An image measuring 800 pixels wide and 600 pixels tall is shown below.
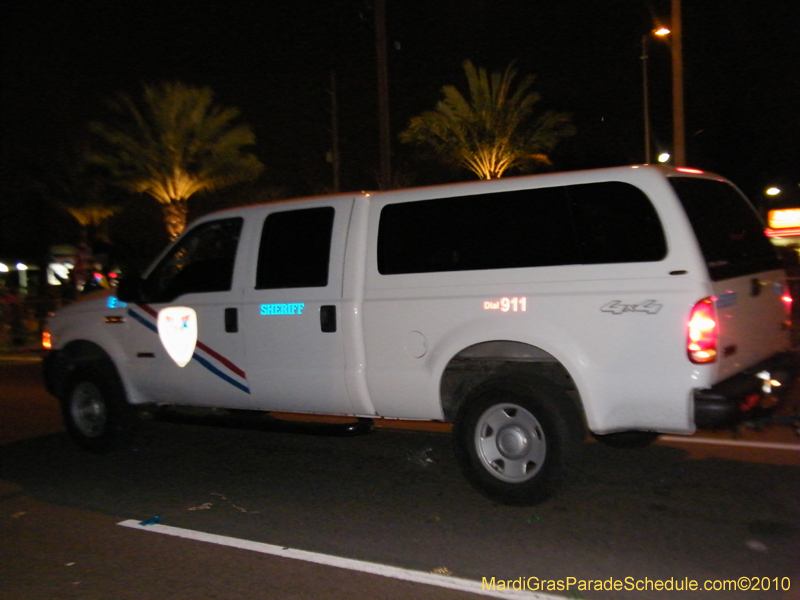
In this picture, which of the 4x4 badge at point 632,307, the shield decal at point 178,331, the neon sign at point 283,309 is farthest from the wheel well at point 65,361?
the 4x4 badge at point 632,307

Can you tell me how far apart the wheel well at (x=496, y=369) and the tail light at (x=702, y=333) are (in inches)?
35.4

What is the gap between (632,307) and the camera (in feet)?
16.5

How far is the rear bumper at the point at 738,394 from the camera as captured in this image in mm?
4895

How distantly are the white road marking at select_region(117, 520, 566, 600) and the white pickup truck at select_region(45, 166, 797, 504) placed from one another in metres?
1.20

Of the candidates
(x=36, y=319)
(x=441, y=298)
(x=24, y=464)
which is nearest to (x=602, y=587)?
(x=441, y=298)

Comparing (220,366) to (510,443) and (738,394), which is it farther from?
(738,394)

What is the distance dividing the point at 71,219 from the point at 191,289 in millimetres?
28414

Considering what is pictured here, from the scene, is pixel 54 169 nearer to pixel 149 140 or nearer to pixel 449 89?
pixel 149 140

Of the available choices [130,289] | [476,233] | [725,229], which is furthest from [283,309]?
[725,229]

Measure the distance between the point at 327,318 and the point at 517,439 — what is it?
5.49 ft

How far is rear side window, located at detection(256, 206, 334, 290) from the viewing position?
635cm

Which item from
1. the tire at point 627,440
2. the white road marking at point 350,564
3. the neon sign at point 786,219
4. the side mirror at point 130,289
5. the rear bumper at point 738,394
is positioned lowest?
the white road marking at point 350,564

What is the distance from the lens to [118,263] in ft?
114

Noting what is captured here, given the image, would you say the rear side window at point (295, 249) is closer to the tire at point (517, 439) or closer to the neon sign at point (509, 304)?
the neon sign at point (509, 304)
